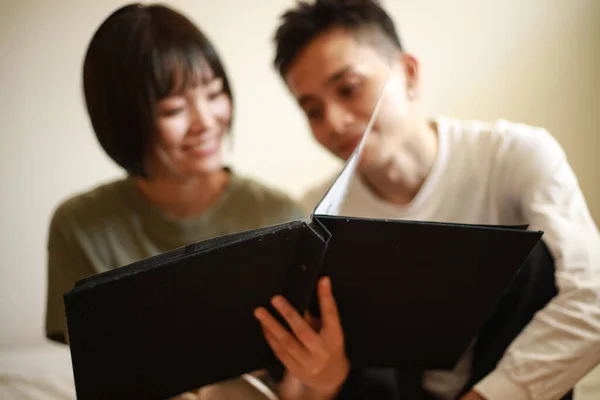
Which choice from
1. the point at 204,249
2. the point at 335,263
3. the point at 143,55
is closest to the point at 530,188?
the point at 335,263

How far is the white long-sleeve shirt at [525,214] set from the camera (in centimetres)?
54

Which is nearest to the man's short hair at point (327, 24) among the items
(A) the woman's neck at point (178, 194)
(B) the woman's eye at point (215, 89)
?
(B) the woman's eye at point (215, 89)

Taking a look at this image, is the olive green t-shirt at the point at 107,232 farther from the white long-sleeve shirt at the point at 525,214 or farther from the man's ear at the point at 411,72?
the man's ear at the point at 411,72

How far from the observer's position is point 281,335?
51 centimetres

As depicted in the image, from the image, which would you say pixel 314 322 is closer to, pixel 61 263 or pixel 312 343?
pixel 312 343

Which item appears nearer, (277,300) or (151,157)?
(277,300)

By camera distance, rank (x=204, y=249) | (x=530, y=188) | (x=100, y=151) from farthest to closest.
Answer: (x=100, y=151) → (x=530, y=188) → (x=204, y=249)

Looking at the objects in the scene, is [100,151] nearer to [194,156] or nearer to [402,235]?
[194,156]

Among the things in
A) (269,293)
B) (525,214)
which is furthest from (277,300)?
(525,214)

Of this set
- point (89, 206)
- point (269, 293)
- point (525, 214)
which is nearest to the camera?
point (269, 293)

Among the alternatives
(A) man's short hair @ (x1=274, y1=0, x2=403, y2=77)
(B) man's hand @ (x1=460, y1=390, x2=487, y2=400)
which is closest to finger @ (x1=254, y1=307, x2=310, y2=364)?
(B) man's hand @ (x1=460, y1=390, x2=487, y2=400)

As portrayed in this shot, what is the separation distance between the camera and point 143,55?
67 centimetres

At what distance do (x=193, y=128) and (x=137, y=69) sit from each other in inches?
4.6

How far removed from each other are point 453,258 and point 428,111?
0.41 m
